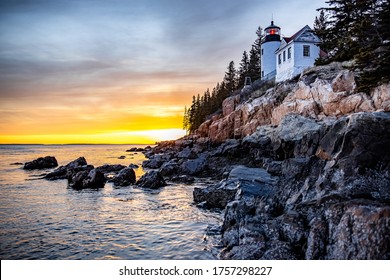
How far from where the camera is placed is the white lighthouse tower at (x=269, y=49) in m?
31.3

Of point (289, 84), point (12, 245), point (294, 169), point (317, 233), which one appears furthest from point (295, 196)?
point (289, 84)

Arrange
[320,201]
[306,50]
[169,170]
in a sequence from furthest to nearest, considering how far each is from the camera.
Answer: [306,50], [169,170], [320,201]

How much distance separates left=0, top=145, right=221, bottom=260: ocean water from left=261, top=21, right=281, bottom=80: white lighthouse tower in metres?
24.4

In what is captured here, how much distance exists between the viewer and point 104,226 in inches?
274

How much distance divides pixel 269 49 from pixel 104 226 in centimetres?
2965

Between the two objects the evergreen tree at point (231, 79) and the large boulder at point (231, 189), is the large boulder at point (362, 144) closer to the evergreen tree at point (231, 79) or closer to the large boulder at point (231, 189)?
the large boulder at point (231, 189)

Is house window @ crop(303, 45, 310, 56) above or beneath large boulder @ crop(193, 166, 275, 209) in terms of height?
above

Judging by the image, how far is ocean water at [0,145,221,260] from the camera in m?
5.28

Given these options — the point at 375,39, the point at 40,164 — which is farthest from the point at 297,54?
the point at 40,164

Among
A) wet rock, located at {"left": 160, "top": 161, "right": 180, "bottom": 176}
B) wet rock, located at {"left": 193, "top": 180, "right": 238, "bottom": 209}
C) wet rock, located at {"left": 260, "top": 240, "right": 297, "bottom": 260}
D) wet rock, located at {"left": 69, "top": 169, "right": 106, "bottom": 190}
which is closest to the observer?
wet rock, located at {"left": 260, "top": 240, "right": 297, "bottom": 260}

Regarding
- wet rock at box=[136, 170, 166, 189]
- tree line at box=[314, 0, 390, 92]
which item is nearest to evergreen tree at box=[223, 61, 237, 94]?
tree line at box=[314, 0, 390, 92]

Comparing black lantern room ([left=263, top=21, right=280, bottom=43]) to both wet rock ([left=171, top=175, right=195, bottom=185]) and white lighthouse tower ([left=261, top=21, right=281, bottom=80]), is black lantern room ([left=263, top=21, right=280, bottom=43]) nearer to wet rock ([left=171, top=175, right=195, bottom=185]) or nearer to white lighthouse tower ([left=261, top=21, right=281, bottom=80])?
white lighthouse tower ([left=261, top=21, right=281, bottom=80])

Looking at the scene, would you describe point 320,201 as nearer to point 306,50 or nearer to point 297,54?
point 297,54
